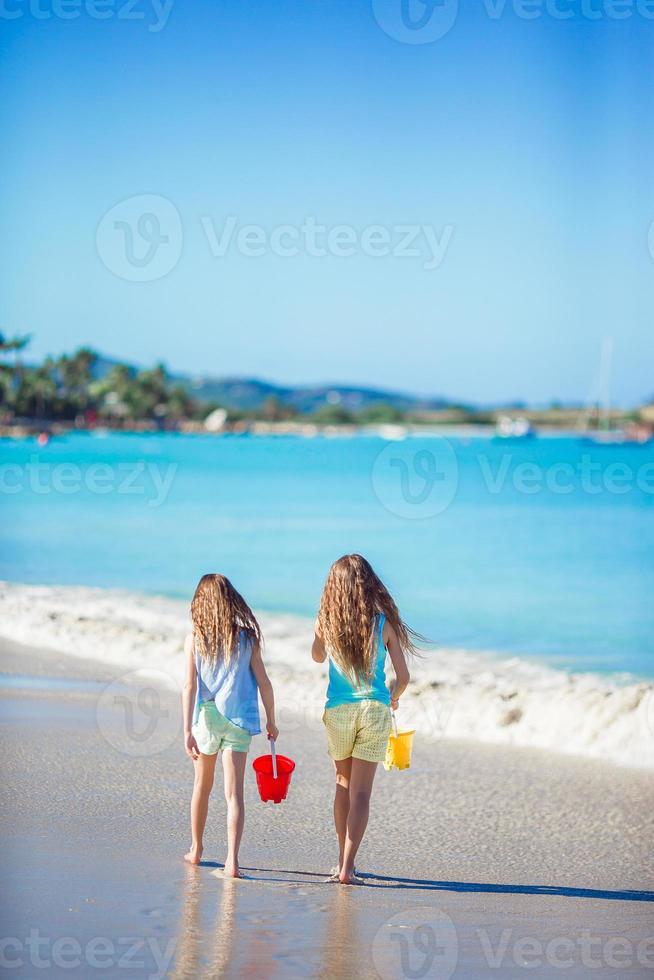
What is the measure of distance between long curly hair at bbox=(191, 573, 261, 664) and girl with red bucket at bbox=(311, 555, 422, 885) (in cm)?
34

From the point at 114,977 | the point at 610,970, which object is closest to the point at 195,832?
the point at 114,977

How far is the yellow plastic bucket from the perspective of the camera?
5.13m

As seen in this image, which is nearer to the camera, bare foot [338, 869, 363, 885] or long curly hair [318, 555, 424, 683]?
bare foot [338, 869, 363, 885]

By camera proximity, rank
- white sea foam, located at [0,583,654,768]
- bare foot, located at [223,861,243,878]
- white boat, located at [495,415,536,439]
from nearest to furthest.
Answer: bare foot, located at [223,861,243,878]
white sea foam, located at [0,583,654,768]
white boat, located at [495,415,536,439]

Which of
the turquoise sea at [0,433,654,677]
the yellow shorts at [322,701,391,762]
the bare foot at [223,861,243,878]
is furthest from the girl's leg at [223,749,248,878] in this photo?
the turquoise sea at [0,433,654,677]

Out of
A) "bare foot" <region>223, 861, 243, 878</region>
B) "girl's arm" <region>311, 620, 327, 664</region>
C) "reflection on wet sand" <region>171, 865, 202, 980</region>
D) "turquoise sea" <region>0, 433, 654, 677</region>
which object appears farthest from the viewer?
"turquoise sea" <region>0, 433, 654, 677</region>

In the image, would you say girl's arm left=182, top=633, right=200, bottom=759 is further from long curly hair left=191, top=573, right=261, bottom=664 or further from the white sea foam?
the white sea foam

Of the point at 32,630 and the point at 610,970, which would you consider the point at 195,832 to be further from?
the point at 32,630

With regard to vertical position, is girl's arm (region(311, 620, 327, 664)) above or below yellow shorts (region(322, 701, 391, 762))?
above

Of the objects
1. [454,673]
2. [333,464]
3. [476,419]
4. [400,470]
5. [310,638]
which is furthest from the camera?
[476,419]

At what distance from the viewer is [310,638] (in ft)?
43.3

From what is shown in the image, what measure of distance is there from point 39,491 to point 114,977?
47.9m

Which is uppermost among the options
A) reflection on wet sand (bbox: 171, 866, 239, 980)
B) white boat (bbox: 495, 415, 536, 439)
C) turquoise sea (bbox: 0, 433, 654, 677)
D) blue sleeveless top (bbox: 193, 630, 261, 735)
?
white boat (bbox: 495, 415, 536, 439)

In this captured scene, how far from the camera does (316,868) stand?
16.9 feet
